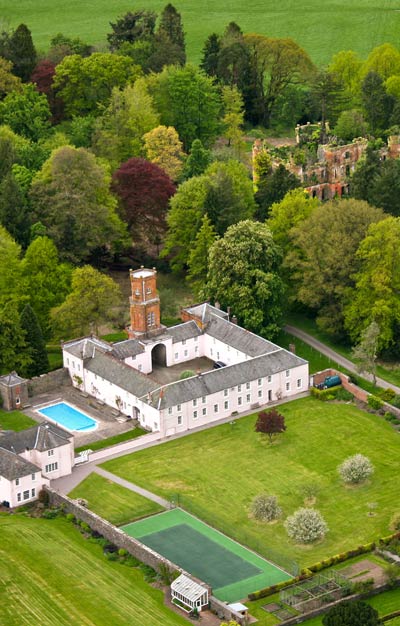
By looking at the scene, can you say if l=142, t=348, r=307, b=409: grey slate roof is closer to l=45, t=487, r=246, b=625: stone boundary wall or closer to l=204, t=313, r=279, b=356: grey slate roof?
l=204, t=313, r=279, b=356: grey slate roof

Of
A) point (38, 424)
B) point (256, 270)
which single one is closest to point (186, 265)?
point (256, 270)

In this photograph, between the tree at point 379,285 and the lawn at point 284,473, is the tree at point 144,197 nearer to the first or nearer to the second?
the tree at point 379,285

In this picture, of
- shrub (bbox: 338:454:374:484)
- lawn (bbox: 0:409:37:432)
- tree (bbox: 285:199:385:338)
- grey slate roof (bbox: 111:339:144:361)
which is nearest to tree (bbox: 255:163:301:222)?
tree (bbox: 285:199:385:338)

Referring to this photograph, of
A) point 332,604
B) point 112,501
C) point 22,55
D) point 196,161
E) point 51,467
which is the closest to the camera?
point 332,604

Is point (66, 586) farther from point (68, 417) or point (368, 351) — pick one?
point (368, 351)

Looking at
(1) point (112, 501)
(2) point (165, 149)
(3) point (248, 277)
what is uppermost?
(2) point (165, 149)

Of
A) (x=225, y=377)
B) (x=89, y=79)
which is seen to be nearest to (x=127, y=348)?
(x=225, y=377)
